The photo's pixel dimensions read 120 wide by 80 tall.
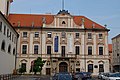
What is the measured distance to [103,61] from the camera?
65.2 meters

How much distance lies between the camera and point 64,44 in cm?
6569

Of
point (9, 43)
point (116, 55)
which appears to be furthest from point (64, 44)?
point (116, 55)

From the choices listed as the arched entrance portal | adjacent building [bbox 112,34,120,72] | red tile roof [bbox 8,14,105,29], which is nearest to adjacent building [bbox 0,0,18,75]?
red tile roof [bbox 8,14,105,29]

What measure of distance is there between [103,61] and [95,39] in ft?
21.2

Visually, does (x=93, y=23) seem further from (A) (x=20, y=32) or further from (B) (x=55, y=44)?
(A) (x=20, y=32)

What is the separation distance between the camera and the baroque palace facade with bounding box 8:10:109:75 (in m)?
63.9

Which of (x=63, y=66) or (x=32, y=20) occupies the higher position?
(x=32, y=20)

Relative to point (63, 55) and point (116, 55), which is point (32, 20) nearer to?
point (63, 55)

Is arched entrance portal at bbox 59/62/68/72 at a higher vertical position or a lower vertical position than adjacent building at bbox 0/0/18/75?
lower

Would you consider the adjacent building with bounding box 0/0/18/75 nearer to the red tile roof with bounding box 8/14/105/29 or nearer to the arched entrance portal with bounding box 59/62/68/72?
the red tile roof with bounding box 8/14/105/29

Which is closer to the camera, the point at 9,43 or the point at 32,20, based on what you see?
the point at 9,43

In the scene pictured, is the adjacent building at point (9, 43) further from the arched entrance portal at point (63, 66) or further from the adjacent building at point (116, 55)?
the adjacent building at point (116, 55)

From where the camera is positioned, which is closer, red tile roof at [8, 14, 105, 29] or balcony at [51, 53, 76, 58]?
balcony at [51, 53, 76, 58]

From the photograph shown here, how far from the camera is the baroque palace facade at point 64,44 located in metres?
63.9
